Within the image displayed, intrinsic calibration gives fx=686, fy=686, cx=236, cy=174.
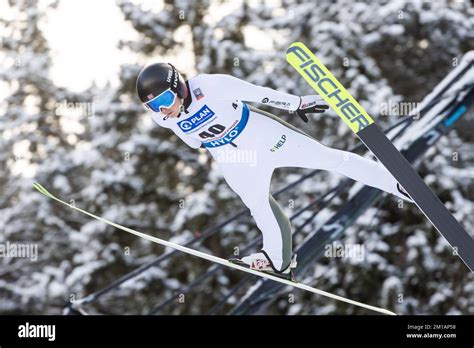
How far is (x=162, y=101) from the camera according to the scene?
2.57m

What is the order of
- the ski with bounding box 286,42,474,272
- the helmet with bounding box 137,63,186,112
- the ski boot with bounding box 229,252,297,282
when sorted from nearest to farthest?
the helmet with bounding box 137,63,186,112
the ski with bounding box 286,42,474,272
the ski boot with bounding box 229,252,297,282

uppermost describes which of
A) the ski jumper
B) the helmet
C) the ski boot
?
the helmet

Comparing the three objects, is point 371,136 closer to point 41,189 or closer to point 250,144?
point 250,144

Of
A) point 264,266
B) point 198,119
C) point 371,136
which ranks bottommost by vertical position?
point 264,266

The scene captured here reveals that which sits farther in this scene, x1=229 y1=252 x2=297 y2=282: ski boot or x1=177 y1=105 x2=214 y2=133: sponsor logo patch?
x1=229 y1=252 x2=297 y2=282: ski boot

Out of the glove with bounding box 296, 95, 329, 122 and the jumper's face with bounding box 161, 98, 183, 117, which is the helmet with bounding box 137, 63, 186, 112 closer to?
the jumper's face with bounding box 161, 98, 183, 117

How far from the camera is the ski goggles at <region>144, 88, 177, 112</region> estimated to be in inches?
101

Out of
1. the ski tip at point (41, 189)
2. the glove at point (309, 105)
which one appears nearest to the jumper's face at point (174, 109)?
the glove at point (309, 105)

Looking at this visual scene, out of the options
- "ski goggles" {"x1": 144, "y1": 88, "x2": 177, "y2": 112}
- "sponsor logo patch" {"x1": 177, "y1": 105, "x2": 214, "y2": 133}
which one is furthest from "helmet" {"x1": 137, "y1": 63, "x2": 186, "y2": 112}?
"sponsor logo patch" {"x1": 177, "y1": 105, "x2": 214, "y2": 133}

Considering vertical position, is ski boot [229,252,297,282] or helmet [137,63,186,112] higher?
helmet [137,63,186,112]

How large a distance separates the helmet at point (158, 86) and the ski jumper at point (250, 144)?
8cm

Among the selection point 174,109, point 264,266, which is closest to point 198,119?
point 174,109

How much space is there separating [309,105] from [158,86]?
A: 1.89 feet

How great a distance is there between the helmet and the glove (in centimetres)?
47
